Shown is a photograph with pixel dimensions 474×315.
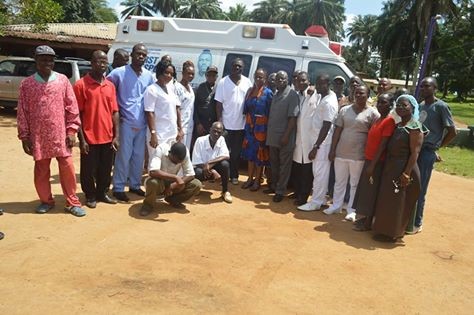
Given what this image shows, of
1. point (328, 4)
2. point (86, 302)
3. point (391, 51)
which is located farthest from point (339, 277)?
point (328, 4)

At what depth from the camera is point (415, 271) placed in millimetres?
3898

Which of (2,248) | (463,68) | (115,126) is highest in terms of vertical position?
(463,68)

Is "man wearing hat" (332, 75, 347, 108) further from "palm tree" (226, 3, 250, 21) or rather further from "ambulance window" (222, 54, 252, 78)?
"palm tree" (226, 3, 250, 21)

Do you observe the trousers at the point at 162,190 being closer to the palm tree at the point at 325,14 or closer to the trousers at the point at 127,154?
the trousers at the point at 127,154

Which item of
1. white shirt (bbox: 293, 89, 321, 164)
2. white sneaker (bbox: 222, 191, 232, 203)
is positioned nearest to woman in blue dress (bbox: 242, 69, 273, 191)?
white shirt (bbox: 293, 89, 321, 164)

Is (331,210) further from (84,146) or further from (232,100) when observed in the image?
(84,146)

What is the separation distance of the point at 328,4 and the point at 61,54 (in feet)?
119

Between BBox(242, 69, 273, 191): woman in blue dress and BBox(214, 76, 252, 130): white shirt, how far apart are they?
84mm

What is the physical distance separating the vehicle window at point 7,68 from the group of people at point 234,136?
8682 millimetres

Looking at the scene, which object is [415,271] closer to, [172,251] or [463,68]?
[172,251]

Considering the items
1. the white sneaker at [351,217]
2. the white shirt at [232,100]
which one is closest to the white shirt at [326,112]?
the white sneaker at [351,217]

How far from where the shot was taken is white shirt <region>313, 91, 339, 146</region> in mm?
5168

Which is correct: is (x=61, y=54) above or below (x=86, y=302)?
above

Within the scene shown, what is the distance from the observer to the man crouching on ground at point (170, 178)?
481cm
